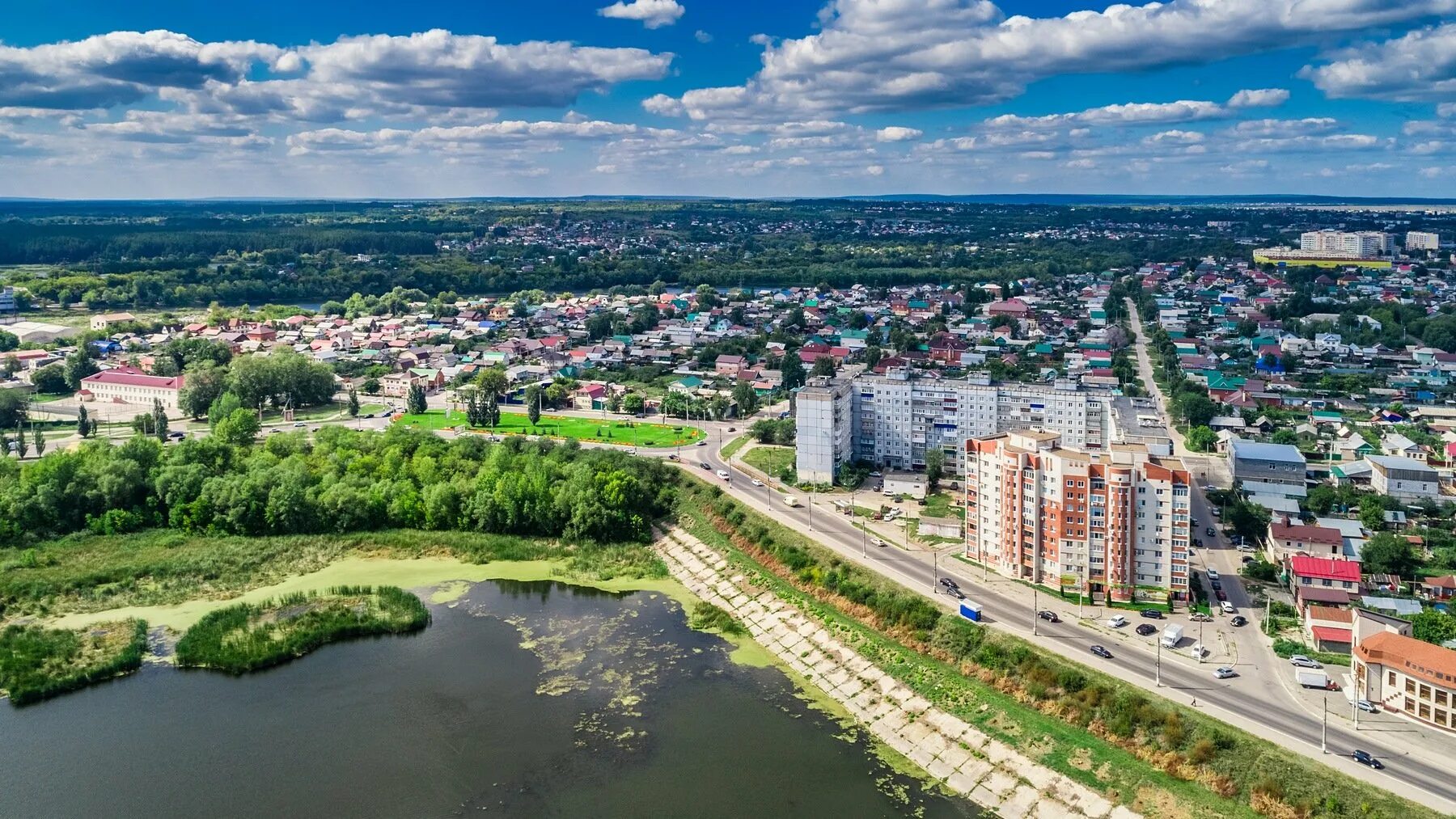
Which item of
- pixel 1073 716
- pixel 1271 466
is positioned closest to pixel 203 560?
pixel 1073 716

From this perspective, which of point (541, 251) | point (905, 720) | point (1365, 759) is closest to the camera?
point (1365, 759)

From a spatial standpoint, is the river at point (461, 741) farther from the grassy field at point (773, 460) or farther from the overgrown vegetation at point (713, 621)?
the grassy field at point (773, 460)

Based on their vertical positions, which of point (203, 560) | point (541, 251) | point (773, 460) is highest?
point (541, 251)

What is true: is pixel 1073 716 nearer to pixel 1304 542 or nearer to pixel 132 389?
pixel 1304 542

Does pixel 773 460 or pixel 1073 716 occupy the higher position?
pixel 773 460

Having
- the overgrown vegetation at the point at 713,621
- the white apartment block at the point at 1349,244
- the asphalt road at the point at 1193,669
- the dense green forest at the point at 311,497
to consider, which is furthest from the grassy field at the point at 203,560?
the white apartment block at the point at 1349,244

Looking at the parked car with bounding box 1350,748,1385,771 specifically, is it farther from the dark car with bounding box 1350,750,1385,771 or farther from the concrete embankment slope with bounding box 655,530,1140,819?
the concrete embankment slope with bounding box 655,530,1140,819

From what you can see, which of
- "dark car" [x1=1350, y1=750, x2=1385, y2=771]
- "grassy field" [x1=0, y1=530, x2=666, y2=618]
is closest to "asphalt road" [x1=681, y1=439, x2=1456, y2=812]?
"dark car" [x1=1350, y1=750, x2=1385, y2=771]
